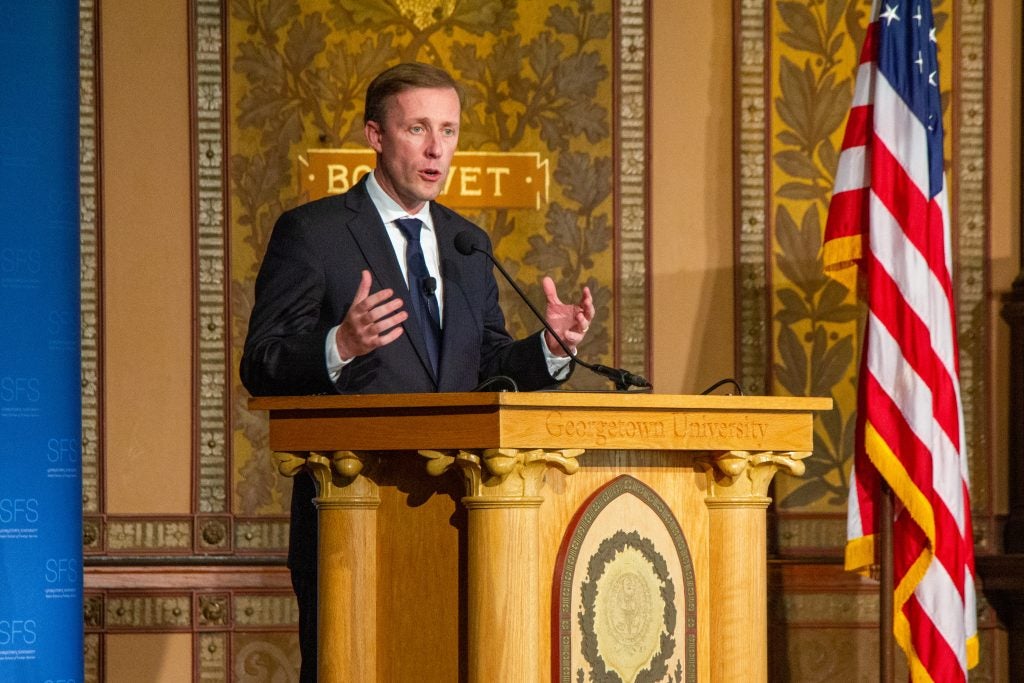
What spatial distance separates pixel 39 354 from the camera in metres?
3.26

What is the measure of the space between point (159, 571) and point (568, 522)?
2658 millimetres

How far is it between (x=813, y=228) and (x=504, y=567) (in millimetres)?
2885

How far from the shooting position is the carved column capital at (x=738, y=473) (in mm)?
2621

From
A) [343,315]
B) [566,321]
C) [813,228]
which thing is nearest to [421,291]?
[343,315]

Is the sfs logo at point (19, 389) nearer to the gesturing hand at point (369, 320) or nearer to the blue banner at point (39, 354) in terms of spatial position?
the blue banner at point (39, 354)

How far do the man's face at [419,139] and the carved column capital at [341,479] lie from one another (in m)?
0.62

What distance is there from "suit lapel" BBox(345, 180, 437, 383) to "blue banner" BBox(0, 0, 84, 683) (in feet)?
2.61

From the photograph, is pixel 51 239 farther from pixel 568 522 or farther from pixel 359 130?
pixel 359 130

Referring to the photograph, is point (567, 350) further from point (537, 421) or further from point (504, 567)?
point (504, 567)

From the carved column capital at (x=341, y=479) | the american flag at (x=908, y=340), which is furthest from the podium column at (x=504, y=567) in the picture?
the american flag at (x=908, y=340)

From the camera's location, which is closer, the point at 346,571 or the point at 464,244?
the point at 346,571

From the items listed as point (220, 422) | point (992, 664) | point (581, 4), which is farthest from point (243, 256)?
point (992, 664)

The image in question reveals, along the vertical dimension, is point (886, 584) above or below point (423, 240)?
below

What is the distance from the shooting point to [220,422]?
4855 millimetres
